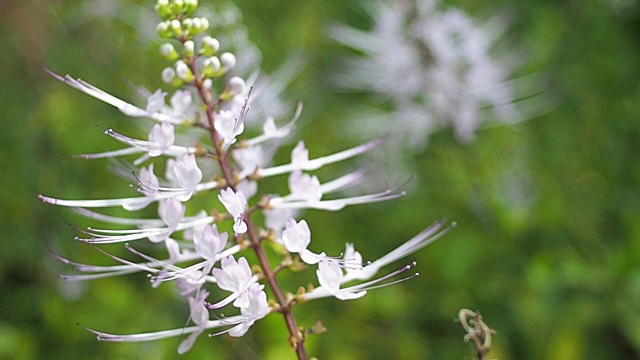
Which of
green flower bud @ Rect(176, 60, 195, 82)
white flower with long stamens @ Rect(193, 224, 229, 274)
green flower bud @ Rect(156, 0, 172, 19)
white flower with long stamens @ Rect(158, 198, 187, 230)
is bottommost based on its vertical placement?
white flower with long stamens @ Rect(193, 224, 229, 274)

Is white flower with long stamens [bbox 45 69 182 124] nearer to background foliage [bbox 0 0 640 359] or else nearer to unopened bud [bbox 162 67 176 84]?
unopened bud [bbox 162 67 176 84]

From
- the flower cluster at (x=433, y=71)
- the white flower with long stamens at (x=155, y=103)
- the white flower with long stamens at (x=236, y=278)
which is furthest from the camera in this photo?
the flower cluster at (x=433, y=71)

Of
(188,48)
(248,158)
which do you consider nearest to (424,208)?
(248,158)

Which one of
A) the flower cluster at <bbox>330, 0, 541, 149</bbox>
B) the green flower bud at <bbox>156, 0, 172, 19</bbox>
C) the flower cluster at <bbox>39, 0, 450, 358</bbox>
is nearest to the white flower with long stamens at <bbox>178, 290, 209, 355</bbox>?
the flower cluster at <bbox>39, 0, 450, 358</bbox>

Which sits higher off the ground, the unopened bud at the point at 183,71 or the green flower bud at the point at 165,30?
the green flower bud at the point at 165,30

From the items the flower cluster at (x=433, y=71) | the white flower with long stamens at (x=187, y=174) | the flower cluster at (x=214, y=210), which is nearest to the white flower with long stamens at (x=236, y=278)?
the flower cluster at (x=214, y=210)

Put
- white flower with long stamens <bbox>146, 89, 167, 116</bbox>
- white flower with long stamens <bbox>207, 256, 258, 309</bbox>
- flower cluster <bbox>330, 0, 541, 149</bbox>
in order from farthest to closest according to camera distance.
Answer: flower cluster <bbox>330, 0, 541, 149</bbox> → white flower with long stamens <bbox>146, 89, 167, 116</bbox> → white flower with long stamens <bbox>207, 256, 258, 309</bbox>

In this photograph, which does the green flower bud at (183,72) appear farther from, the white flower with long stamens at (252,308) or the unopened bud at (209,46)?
the white flower with long stamens at (252,308)

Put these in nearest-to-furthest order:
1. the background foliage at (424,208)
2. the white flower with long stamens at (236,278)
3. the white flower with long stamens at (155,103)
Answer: the white flower with long stamens at (236,278) → the white flower with long stamens at (155,103) → the background foliage at (424,208)
